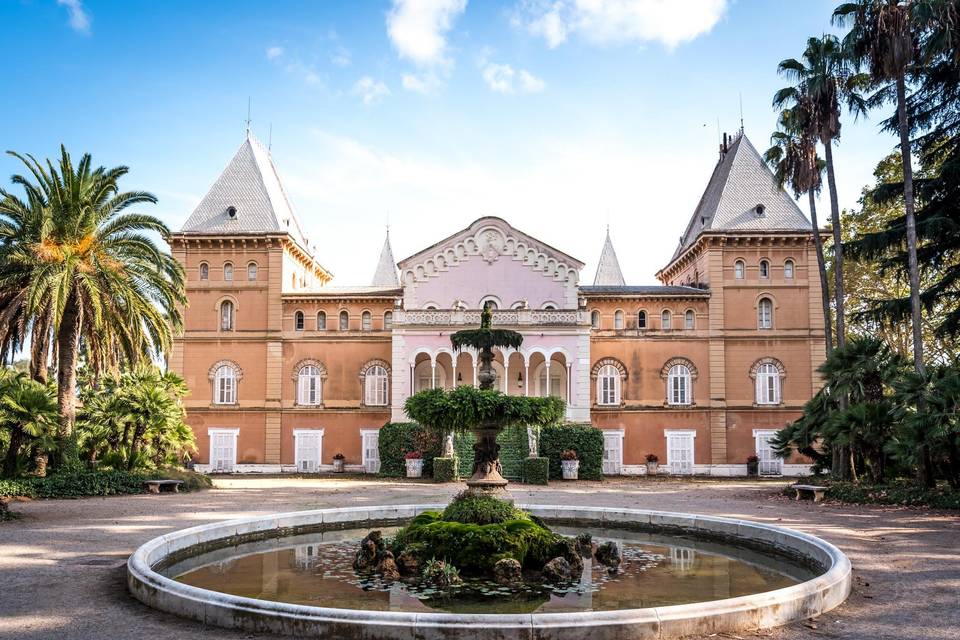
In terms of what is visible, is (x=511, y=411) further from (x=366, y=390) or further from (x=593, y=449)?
(x=366, y=390)

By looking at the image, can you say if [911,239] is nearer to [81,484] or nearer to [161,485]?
[161,485]

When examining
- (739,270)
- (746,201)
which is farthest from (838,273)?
(746,201)

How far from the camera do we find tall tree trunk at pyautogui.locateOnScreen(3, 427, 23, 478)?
23.2 meters

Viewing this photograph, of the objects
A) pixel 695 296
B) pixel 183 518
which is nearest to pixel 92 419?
pixel 183 518

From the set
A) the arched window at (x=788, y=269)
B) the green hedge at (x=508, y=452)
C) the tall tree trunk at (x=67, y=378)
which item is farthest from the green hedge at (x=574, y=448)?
the tall tree trunk at (x=67, y=378)

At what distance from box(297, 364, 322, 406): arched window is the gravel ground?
8.52 m

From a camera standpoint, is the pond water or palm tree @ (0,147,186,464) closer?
the pond water

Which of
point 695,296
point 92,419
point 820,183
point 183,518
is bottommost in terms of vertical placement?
point 183,518

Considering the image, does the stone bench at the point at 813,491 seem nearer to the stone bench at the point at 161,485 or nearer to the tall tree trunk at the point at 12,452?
the stone bench at the point at 161,485

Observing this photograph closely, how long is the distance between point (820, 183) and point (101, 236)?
86.8 feet

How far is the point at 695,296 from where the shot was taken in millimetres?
37781

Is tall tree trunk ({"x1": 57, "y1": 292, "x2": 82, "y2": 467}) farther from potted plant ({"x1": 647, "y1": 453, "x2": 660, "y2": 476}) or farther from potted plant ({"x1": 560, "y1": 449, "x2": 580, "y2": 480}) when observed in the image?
potted plant ({"x1": 647, "y1": 453, "x2": 660, "y2": 476})

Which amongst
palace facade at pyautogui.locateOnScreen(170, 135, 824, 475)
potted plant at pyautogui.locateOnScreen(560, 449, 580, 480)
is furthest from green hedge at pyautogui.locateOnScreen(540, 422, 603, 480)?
palace facade at pyautogui.locateOnScreen(170, 135, 824, 475)

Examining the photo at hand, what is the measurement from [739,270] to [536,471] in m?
15.3
